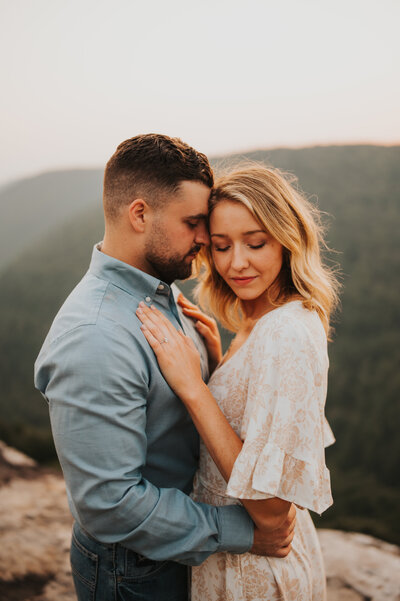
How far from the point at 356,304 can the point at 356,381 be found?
304 centimetres

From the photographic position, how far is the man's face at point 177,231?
6.50 feet

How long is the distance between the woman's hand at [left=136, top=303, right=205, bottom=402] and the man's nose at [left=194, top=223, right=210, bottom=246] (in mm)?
479

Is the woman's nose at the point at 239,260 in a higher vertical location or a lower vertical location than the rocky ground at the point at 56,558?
higher

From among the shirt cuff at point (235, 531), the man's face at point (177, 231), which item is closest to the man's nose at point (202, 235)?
the man's face at point (177, 231)

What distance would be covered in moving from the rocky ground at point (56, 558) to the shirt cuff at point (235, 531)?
1893mm

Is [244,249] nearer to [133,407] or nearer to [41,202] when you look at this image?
[133,407]

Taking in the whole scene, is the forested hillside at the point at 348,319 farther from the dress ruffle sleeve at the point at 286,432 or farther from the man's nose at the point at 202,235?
the man's nose at the point at 202,235

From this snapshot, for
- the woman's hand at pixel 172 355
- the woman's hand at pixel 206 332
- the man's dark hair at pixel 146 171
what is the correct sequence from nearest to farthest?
the woman's hand at pixel 172 355, the man's dark hair at pixel 146 171, the woman's hand at pixel 206 332

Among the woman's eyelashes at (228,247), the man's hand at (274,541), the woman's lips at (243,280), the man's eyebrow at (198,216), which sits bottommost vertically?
the man's hand at (274,541)

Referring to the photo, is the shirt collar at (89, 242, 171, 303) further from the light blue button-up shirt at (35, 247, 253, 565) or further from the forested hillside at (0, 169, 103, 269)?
the forested hillside at (0, 169, 103, 269)

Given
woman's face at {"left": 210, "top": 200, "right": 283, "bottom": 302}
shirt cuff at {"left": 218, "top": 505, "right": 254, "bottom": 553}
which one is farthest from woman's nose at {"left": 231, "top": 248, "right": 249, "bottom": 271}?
shirt cuff at {"left": 218, "top": 505, "right": 254, "bottom": 553}

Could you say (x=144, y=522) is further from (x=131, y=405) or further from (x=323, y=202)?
(x=323, y=202)

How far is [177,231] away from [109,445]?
3.33 ft

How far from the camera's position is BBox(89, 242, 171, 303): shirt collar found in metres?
1.83
